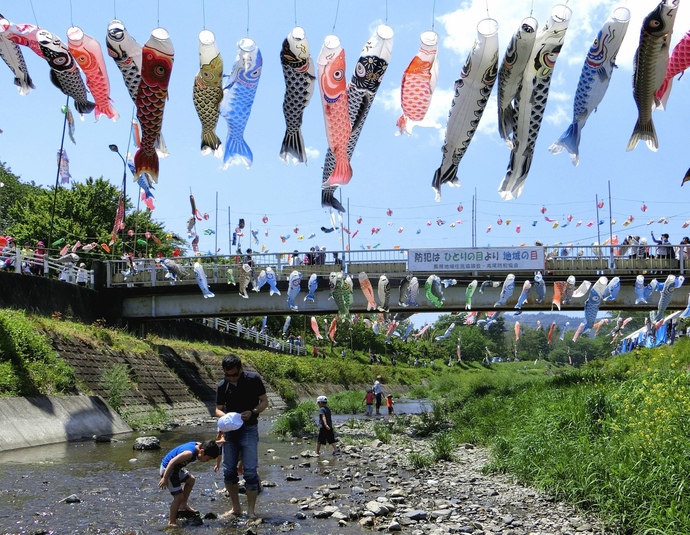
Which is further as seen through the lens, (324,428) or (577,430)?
(324,428)

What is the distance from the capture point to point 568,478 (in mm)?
8609

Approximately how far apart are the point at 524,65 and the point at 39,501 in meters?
10.0

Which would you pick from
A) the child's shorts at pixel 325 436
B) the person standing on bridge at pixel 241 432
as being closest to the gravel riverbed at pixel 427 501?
the person standing on bridge at pixel 241 432

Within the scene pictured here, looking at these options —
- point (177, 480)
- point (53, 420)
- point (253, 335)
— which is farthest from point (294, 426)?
point (253, 335)

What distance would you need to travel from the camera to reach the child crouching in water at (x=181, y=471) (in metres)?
7.38

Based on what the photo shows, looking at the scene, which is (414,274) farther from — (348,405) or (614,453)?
(614,453)

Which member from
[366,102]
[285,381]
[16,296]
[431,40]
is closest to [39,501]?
[366,102]

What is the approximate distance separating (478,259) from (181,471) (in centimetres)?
1963

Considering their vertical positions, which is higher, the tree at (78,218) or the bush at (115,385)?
the tree at (78,218)

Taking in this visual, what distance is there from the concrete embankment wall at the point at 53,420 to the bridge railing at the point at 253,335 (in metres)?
21.5

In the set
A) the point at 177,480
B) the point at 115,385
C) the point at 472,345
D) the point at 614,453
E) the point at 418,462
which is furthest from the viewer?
the point at 472,345

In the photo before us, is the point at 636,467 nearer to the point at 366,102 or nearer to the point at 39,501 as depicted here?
the point at 39,501

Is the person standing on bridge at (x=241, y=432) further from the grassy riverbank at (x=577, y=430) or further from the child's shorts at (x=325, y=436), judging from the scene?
the child's shorts at (x=325, y=436)

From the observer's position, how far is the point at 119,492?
8.98 meters
